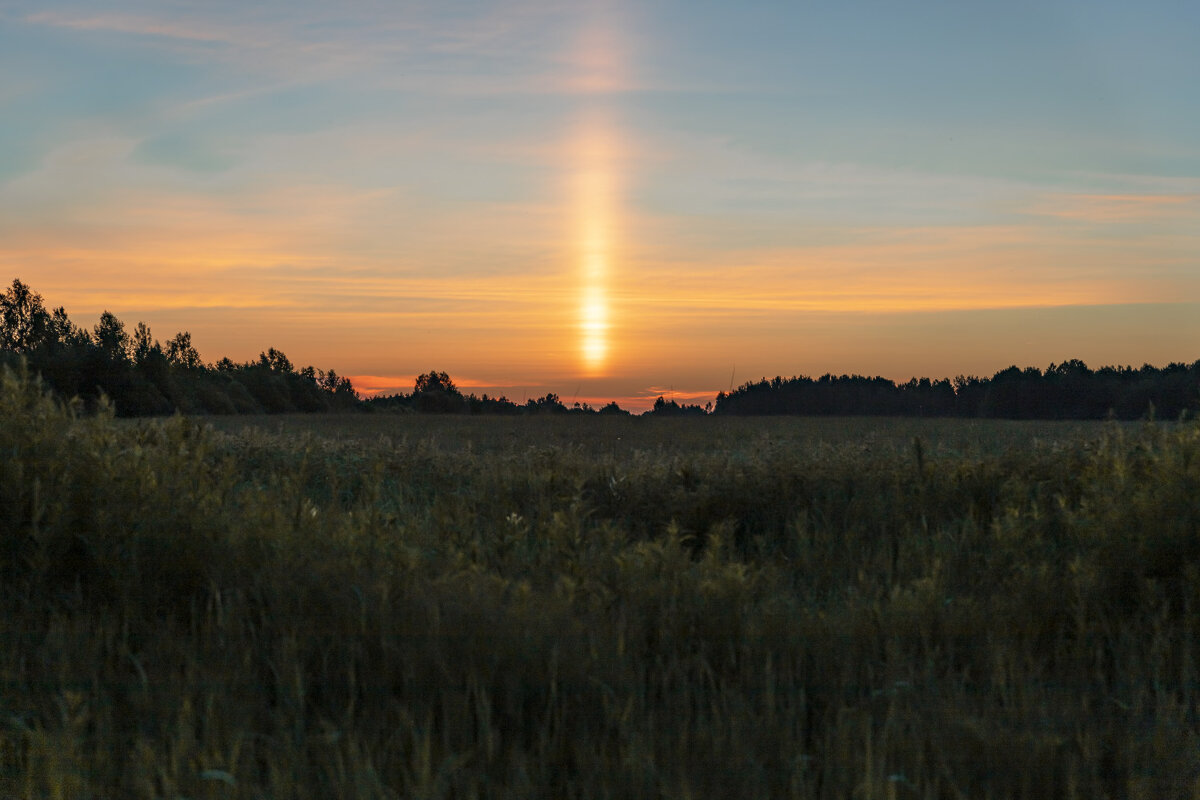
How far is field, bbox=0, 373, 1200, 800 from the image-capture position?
297 cm


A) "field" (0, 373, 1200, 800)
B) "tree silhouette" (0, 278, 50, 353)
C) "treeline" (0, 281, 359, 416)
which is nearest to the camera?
"field" (0, 373, 1200, 800)

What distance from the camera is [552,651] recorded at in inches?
139

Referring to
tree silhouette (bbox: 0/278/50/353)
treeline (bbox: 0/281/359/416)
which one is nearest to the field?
treeline (bbox: 0/281/359/416)

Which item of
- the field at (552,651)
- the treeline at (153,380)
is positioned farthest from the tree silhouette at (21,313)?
the field at (552,651)

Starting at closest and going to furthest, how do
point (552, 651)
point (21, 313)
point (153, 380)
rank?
point (552, 651), point (153, 380), point (21, 313)

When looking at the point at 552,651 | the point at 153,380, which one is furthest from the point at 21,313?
the point at 552,651

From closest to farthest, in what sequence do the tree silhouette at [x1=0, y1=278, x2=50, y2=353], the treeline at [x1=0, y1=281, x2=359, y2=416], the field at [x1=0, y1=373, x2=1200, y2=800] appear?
the field at [x1=0, y1=373, x2=1200, y2=800], the treeline at [x1=0, y1=281, x2=359, y2=416], the tree silhouette at [x1=0, y1=278, x2=50, y2=353]

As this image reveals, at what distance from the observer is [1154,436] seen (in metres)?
7.95

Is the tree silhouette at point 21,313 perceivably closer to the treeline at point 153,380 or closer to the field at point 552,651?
the treeline at point 153,380

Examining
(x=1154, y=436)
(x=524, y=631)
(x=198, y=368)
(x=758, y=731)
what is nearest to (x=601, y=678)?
(x=524, y=631)

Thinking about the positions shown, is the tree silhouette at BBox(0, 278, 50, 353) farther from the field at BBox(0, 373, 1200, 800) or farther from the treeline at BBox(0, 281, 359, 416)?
the field at BBox(0, 373, 1200, 800)

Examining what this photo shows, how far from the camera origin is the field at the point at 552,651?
117 inches

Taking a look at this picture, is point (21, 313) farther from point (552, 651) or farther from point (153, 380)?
point (552, 651)

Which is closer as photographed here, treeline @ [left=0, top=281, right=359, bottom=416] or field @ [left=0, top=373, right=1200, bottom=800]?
field @ [left=0, top=373, right=1200, bottom=800]
